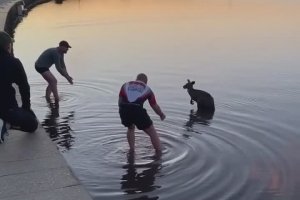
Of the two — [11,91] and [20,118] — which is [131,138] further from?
[11,91]

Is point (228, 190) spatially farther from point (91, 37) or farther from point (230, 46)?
point (91, 37)

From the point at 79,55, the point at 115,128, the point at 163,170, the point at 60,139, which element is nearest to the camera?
the point at 163,170

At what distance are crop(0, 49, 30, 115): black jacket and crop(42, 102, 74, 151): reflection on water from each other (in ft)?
7.63

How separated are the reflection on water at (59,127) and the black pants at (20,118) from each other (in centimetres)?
200

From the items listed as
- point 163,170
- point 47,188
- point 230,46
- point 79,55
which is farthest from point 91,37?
point 47,188

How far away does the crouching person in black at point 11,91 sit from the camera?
24.4 ft

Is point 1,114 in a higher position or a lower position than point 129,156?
higher

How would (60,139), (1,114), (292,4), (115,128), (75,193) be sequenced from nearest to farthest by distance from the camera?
(75,193)
(1,114)
(60,139)
(115,128)
(292,4)

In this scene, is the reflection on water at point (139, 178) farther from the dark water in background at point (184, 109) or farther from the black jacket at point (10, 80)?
the black jacket at point (10, 80)

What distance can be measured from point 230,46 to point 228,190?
1635 centimetres

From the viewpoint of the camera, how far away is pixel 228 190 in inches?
310

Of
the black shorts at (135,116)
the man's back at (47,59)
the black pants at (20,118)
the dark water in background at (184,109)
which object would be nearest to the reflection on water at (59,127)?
the dark water in background at (184,109)

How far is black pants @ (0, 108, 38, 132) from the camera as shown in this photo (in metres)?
7.62

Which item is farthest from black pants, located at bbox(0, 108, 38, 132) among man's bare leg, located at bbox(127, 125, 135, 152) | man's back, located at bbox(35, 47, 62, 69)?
man's back, located at bbox(35, 47, 62, 69)
